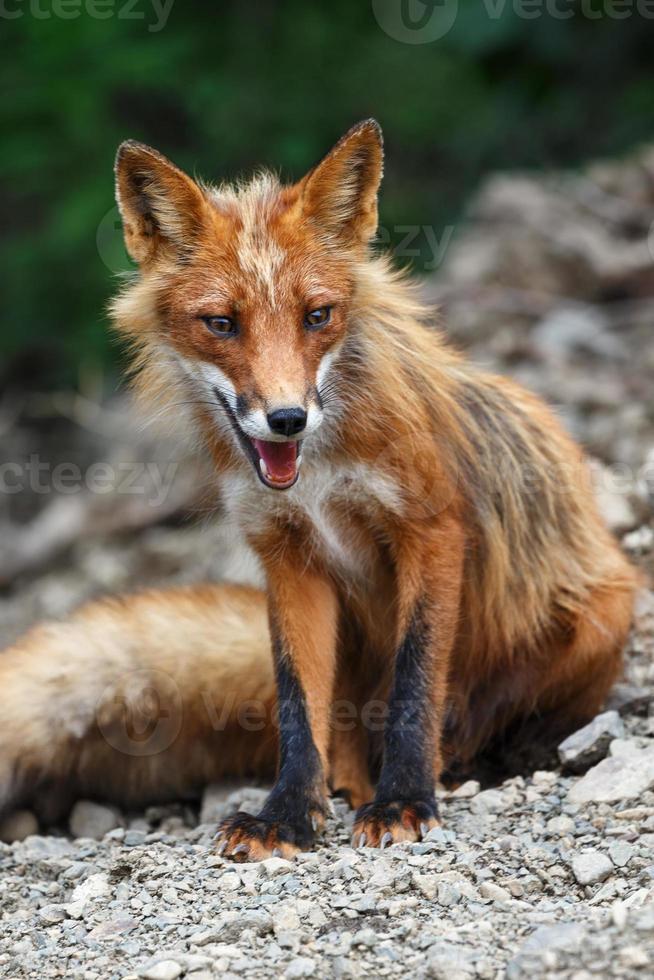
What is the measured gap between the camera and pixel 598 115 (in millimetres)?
12164

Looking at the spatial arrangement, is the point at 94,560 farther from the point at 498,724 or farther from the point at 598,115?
the point at 598,115

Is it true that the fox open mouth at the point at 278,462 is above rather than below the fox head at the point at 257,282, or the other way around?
below

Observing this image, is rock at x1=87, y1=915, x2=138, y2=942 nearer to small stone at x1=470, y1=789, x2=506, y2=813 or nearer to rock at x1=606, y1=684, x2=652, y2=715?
small stone at x1=470, y1=789, x2=506, y2=813

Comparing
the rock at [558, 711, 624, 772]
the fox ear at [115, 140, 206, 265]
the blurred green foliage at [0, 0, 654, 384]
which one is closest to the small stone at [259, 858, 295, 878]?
the rock at [558, 711, 624, 772]

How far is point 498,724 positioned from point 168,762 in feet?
4.65

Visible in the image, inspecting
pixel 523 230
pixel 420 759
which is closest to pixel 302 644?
pixel 420 759

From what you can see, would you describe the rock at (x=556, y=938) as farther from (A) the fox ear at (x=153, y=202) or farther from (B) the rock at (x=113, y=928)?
(A) the fox ear at (x=153, y=202)

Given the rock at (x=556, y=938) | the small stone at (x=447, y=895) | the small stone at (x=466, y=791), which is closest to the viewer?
the rock at (x=556, y=938)

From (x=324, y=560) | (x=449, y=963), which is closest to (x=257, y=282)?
(x=324, y=560)

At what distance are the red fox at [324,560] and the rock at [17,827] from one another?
0.09 metres

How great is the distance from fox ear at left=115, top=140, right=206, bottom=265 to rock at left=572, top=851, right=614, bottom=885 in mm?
2415

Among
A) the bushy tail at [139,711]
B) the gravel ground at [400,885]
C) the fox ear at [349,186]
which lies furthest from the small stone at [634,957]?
the fox ear at [349,186]

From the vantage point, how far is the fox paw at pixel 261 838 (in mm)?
3924

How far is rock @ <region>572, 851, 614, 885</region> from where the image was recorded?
11.5 ft
